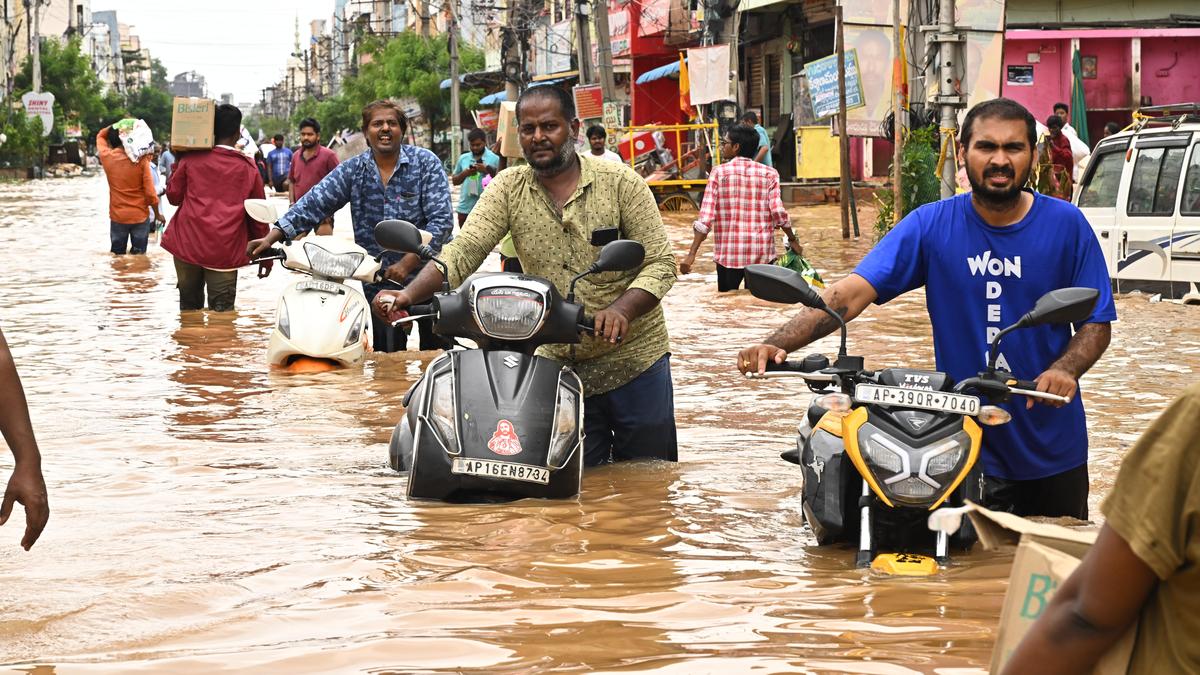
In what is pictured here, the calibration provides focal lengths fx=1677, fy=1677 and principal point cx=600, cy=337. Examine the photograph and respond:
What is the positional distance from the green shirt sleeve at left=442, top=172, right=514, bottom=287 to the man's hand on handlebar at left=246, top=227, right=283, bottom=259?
11.2 feet

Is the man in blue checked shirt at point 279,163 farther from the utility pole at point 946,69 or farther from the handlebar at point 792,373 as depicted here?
the handlebar at point 792,373

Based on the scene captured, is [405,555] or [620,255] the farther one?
[620,255]

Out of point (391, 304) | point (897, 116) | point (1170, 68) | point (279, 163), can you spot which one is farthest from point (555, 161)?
point (279, 163)

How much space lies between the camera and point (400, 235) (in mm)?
5754

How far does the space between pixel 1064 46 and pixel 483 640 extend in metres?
26.4

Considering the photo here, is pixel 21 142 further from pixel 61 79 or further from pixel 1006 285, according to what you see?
pixel 1006 285

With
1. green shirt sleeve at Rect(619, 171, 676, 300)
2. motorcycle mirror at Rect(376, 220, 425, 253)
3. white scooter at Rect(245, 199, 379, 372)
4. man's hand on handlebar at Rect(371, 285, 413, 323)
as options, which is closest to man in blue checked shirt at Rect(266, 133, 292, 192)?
white scooter at Rect(245, 199, 379, 372)

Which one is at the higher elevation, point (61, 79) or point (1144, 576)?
point (61, 79)

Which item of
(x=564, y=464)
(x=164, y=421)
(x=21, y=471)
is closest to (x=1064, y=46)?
(x=164, y=421)

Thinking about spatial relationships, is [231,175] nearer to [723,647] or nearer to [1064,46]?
[723,647]

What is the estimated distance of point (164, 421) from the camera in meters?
8.92

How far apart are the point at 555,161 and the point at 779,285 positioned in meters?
2.06

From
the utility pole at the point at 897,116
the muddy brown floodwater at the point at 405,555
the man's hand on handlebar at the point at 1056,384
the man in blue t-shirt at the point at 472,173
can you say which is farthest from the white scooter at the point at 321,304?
the utility pole at the point at 897,116

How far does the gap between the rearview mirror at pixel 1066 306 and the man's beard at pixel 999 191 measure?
62 cm
